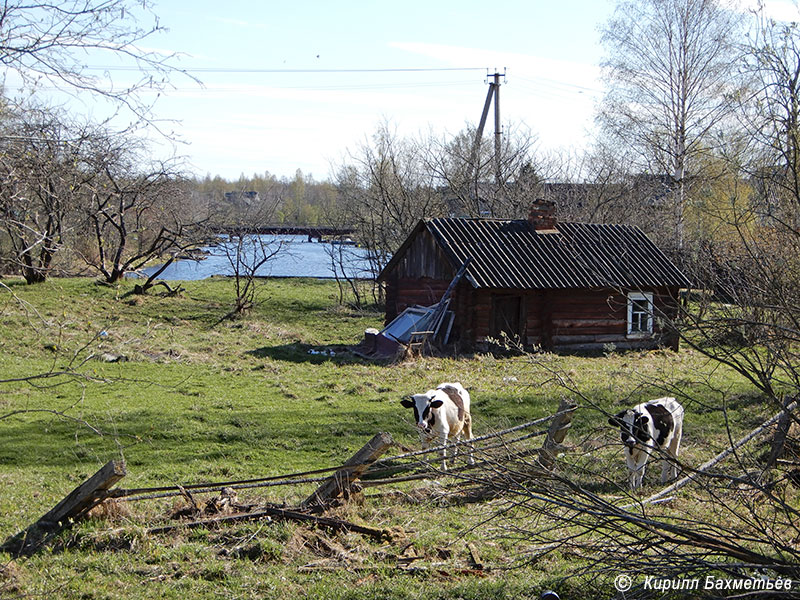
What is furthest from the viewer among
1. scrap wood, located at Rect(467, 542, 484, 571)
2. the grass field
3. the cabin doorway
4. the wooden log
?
the cabin doorway

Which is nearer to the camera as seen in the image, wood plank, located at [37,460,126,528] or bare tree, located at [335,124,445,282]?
wood plank, located at [37,460,126,528]

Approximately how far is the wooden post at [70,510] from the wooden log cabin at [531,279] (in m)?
14.4

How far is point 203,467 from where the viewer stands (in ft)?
34.8

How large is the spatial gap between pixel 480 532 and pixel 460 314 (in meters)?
14.0

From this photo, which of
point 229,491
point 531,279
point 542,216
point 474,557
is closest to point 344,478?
point 229,491

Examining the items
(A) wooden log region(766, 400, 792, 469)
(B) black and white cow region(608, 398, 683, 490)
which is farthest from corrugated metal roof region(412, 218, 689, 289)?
(A) wooden log region(766, 400, 792, 469)

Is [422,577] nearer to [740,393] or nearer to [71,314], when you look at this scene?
[740,393]

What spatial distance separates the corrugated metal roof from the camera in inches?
848

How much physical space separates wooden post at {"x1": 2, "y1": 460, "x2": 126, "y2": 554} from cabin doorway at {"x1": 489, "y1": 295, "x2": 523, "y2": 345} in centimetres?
1548

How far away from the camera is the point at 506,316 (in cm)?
2220

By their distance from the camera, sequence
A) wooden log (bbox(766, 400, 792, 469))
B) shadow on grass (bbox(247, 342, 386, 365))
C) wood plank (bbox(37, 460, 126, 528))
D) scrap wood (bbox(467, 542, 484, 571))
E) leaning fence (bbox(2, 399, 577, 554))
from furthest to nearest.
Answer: shadow on grass (bbox(247, 342, 386, 365)) < leaning fence (bbox(2, 399, 577, 554)) < wood plank (bbox(37, 460, 126, 528)) < scrap wood (bbox(467, 542, 484, 571)) < wooden log (bbox(766, 400, 792, 469))

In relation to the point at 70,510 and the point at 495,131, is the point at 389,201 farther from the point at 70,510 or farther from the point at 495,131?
the point at 70,510

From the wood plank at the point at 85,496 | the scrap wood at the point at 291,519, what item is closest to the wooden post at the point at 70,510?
the wood plank at the point at 85,496

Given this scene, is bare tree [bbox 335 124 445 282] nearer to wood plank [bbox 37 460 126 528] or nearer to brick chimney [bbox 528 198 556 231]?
brick chimney [bbox 528 198 556 231]
